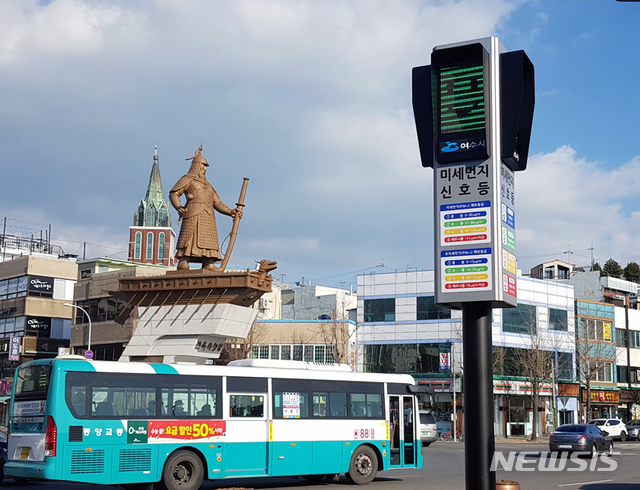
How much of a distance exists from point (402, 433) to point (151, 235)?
12688 centimetres

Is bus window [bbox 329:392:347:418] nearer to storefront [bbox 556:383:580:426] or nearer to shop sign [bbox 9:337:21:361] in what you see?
storefront [bbox 556:383:580:426]

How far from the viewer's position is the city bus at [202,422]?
1563 centimetres

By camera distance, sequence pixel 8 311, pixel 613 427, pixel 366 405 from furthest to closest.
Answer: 1. pixel 8 311
2. pixel 613 427
3. pixel 366 405

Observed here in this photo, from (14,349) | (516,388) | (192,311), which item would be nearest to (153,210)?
(14,349)

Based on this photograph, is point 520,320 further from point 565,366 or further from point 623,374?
point 623,374

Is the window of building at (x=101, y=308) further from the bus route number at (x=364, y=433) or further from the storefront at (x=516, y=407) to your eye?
the bus route number at (x=364, y=433)

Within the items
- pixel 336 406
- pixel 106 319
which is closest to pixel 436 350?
pixel 106 319

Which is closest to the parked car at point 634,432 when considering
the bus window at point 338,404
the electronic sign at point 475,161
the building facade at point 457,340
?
the building facade at point 457,340

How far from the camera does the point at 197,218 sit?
107 ft

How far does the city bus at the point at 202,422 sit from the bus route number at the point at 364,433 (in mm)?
26

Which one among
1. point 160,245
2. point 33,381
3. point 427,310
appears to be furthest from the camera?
point 160,245

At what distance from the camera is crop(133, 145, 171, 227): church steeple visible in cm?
14762

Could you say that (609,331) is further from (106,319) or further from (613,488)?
(613,488)

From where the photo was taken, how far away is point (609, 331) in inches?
2552
